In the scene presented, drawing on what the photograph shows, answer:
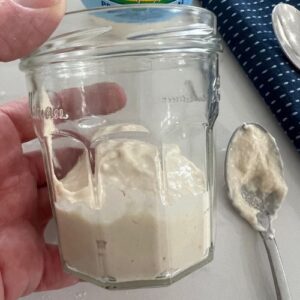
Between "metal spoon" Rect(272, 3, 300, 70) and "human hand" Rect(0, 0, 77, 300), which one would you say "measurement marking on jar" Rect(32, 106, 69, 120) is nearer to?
"human hand" Rect(0, 0, 77, 300)

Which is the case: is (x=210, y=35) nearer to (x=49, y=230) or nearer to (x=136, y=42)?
(x=136, y=42)

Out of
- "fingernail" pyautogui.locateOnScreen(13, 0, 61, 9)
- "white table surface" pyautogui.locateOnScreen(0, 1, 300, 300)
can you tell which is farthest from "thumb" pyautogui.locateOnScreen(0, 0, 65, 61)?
"white table surface" pyautogui.locateOnScreen(0, 1, 300, 300)

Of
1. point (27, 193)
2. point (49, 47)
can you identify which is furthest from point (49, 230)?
point (49, 47)

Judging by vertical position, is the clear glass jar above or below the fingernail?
below

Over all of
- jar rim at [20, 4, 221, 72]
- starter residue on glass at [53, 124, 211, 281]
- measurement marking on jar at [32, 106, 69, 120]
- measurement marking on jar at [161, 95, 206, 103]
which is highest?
jar rim at [20, 4, 221, 72]

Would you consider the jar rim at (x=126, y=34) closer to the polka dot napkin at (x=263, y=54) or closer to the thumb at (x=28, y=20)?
the thumb at (x=28, y=20)

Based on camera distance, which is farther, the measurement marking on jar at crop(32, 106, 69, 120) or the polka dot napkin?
the polka dot napkin
